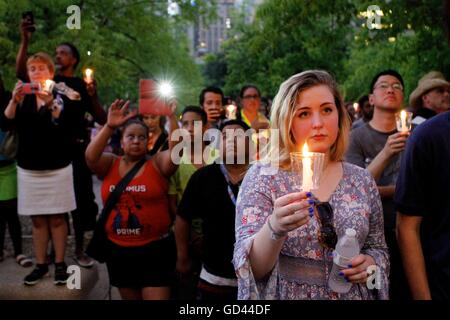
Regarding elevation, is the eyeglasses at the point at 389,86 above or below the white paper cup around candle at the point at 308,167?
above

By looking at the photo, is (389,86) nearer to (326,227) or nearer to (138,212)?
(138,212)

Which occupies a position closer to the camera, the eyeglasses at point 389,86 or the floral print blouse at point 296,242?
the floral print blouse at point 296,242

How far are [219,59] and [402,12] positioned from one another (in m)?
41.7

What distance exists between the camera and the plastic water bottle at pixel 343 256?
7.00ft

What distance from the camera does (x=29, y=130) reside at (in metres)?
4.70

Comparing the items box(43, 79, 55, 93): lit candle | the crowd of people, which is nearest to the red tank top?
the crowd of people

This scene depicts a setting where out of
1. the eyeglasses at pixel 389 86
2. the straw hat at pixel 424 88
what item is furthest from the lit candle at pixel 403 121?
the straw hat at pixel 424 88

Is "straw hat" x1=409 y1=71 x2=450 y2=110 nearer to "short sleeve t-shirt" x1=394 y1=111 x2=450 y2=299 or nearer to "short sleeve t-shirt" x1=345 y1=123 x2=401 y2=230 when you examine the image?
"short sleeve t-shirt" x1=345 y1=123 x2=401 y2=230

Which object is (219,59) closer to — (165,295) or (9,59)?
(9,59)

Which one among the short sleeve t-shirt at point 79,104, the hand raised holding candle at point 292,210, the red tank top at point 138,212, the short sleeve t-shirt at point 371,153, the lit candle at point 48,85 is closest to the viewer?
the hand raised holding candle at point 292,210

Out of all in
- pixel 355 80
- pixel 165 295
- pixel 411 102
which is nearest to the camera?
pixel 165 295

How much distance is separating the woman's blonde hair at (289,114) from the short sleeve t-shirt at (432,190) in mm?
334

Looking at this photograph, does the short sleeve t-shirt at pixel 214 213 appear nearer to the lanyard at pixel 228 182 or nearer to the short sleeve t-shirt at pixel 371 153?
the lanyard at pixel 228 182

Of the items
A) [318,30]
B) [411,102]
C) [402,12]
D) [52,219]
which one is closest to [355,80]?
[318,30]
